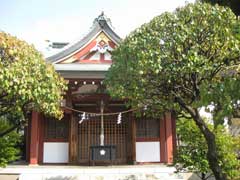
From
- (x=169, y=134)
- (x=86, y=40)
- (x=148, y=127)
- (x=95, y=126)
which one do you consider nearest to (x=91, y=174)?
(x=95, y=126)

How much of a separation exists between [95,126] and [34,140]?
8.77 feet

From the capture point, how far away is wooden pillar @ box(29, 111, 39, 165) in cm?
1372

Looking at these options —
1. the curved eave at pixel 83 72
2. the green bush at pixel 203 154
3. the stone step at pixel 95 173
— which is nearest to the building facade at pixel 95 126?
the curved eave at pixel 83 72

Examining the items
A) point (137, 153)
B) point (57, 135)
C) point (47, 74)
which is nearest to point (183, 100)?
point (47, 74)

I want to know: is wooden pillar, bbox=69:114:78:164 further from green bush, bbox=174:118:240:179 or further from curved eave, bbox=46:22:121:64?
green bush, bbox=174:118:240:179

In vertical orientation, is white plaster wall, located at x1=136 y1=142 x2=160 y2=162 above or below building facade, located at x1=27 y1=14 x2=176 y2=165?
below

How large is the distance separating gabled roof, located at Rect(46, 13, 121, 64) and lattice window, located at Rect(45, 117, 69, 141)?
2600 mm

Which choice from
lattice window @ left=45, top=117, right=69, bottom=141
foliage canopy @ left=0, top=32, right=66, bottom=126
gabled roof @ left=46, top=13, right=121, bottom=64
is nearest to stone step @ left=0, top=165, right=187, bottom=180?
lattice window @ left=45, top=117, right=69, bottom=141

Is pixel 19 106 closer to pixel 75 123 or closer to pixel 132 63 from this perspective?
pixel 132 63

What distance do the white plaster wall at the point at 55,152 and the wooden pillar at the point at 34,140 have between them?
1.87ft

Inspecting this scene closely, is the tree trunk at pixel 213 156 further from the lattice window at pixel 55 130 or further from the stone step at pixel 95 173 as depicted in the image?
the lattice window at pixel 55 130

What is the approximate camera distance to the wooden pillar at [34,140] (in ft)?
45.0

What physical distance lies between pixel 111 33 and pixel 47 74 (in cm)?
657

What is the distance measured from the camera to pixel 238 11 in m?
9.56
